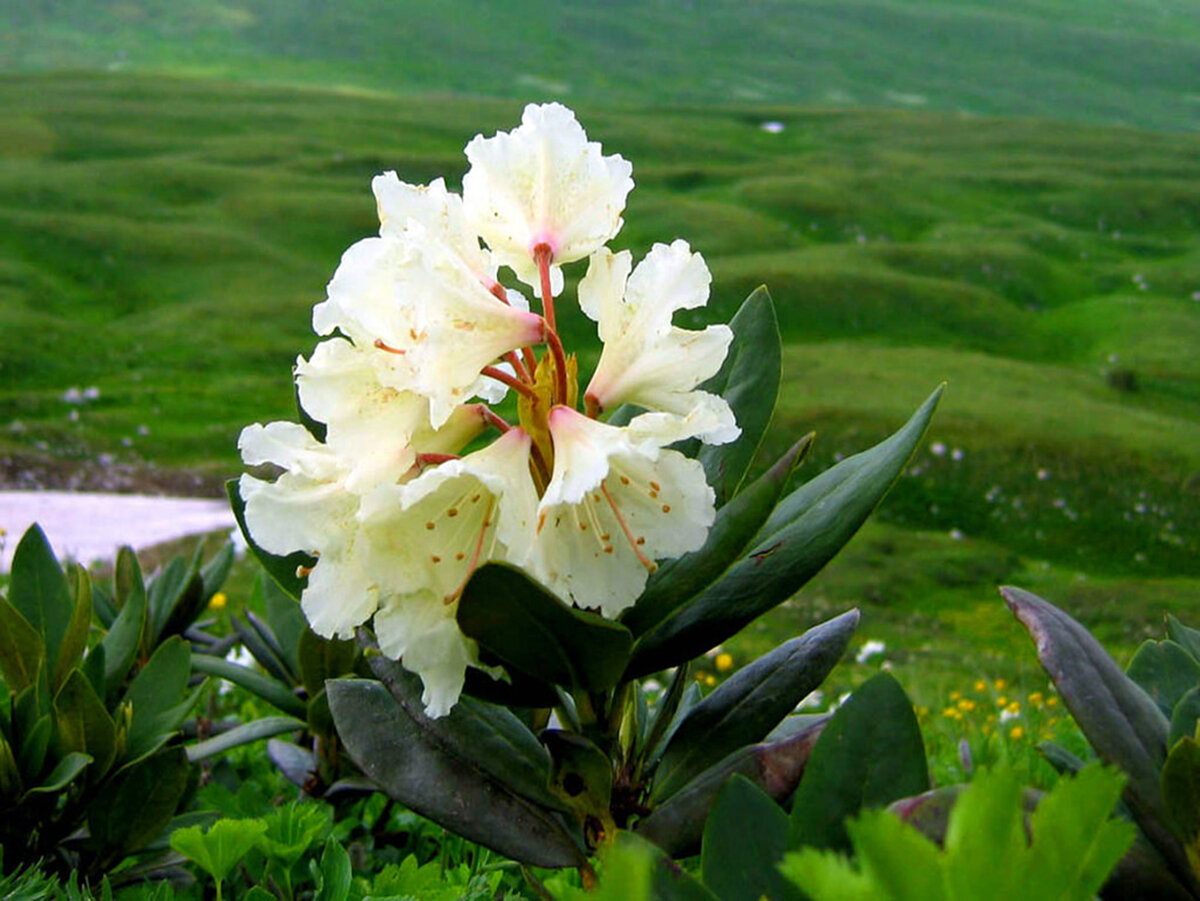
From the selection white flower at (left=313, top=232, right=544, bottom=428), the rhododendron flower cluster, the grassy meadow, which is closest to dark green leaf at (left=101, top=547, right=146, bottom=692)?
the rhododendron flower cluster

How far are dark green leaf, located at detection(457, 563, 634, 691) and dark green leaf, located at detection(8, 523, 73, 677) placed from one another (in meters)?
1.58

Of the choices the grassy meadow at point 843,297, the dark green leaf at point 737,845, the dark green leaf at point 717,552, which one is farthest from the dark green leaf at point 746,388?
the grassy meadow at point 843,297

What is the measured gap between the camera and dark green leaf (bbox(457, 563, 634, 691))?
1706 mm

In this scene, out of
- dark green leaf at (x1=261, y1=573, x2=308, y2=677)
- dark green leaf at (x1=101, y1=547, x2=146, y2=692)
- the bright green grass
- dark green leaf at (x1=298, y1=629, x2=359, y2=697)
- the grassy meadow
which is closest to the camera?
dark green leaf at (x1=101, y1=547, x2=146, y2=692)

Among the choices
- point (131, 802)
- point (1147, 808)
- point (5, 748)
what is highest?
point (1147, 808)

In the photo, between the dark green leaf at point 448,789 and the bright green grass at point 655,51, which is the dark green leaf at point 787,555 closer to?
the dark green leaf at point 448,789

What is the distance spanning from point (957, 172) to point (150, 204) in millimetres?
34105

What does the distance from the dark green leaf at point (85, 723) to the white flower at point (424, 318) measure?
3.67 ft

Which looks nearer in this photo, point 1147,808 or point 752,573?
point 1147,808

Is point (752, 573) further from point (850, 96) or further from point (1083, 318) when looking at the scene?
point (850, 96)

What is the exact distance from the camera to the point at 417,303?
1908 mm

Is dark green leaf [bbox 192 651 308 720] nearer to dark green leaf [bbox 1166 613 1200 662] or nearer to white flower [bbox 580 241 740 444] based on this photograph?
white flower [bbox 580 241 740 444]

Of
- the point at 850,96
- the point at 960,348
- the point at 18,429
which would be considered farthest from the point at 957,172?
the point at 850,96

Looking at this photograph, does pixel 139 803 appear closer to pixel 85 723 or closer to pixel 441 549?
pixel 85 723
